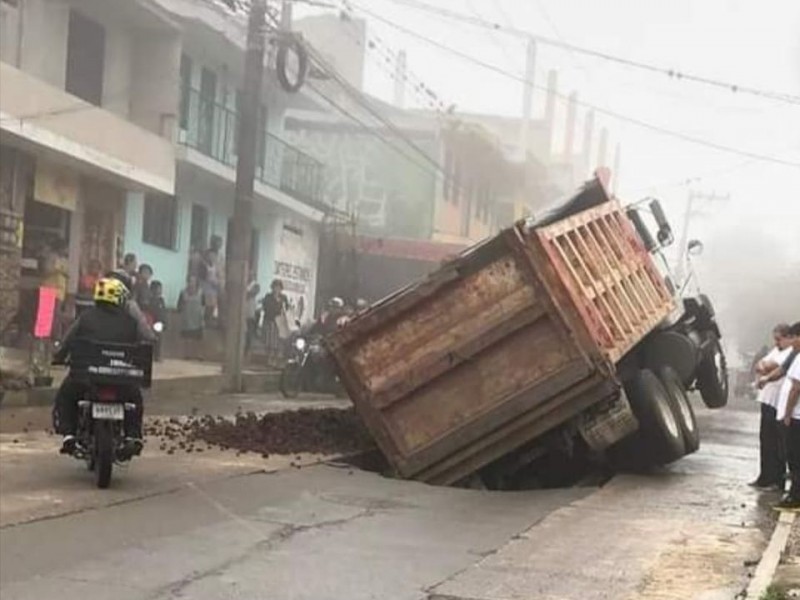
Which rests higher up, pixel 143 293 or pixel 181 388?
pixel 143 293

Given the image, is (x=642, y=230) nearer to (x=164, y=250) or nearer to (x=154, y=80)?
(x=154, y=80)

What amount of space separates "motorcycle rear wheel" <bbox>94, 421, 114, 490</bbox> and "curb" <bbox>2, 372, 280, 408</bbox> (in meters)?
4.97

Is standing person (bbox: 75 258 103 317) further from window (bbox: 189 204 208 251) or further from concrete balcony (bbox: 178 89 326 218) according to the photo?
window (bbox: 189 204 208 251)

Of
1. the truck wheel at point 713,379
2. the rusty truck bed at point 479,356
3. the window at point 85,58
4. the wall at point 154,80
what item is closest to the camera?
the rusty truck bed at point 479,356

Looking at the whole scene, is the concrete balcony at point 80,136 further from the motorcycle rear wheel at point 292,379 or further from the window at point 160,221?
the motorcycle rear wheel at point 292,379

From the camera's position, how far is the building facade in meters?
17.3

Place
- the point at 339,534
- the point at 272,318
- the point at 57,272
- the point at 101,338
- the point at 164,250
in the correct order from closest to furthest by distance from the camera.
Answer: the point at 339,534 < the point at 101,338 < the point at 57,272 < the point at 164,250 < the point at 272,318

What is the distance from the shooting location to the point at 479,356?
409 inches

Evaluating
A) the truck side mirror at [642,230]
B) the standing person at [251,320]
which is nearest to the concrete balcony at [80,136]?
the standing person at [251,320]

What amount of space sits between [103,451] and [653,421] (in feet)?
17.9

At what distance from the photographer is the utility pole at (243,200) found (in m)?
18.5

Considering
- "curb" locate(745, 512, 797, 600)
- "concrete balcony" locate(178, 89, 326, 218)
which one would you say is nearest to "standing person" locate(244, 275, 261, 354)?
"concrete balcony" locate(178, 89, 326, 218)

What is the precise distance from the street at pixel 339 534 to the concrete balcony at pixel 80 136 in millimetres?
6481

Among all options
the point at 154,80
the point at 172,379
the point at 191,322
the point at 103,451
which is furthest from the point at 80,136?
the point at 103,451
